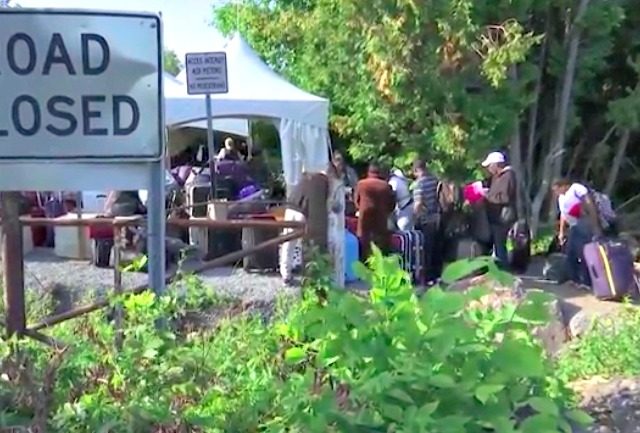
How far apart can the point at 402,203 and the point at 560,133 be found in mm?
4512

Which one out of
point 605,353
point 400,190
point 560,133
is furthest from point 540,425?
point 560,133

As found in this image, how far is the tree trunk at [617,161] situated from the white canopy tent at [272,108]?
4812 mm

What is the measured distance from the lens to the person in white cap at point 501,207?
41.3 feet

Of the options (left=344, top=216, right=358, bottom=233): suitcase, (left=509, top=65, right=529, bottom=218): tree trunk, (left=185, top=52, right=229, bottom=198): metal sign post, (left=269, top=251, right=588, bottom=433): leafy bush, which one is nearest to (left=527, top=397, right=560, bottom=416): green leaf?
(left=269, top=251, right=588, bottom=433): leafy bush

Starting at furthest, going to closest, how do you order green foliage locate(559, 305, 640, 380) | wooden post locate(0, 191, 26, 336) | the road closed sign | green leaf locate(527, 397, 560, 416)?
green foliage locate(559, 305, 640, 380), wooden post locate(0, 191, 26, 336), the road closed sign, green leaf locate(527, 397, 560, 416)

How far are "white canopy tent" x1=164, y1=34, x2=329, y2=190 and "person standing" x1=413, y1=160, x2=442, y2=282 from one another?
2.41 m

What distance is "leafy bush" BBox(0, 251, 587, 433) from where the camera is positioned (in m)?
2.71

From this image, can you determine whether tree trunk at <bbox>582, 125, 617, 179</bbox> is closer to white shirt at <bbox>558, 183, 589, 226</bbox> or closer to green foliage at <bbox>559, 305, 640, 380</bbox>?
white shirt at <bbox>558, 183, 589, 226</bbox>

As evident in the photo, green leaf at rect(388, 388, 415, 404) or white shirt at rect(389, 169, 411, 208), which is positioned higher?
green leaf at rect(388, 388, 415, 404)

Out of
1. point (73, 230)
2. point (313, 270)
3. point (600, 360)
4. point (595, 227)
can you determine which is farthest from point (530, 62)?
point (313, 270)

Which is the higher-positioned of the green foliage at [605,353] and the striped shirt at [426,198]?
the striped shirt at [426,198]

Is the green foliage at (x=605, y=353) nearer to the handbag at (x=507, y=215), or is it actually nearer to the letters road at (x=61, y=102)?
the letters road at (x=61, y=102)

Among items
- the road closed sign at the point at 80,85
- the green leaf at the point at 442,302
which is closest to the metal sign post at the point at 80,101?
the road closed sign at the point at 80,85

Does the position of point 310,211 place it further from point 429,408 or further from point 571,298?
point 429,408
